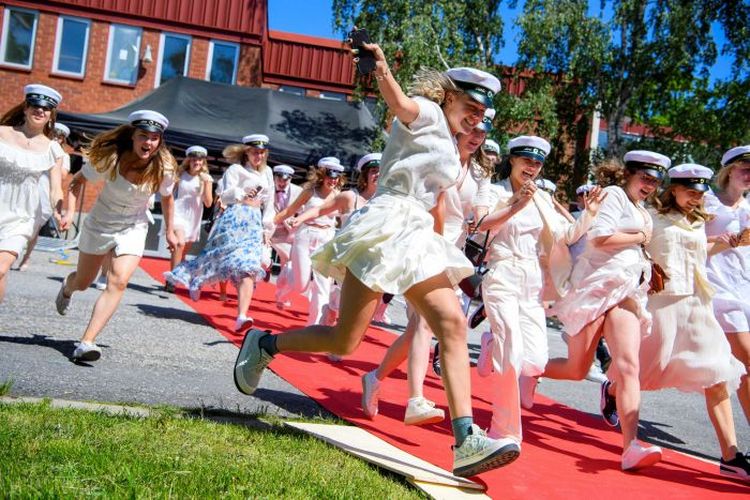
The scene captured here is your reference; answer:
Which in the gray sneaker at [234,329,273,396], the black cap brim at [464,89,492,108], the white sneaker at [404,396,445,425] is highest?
the black cap brim at [464,89,492,108]

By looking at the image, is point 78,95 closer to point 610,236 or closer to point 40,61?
point 40,61

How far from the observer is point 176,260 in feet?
39.3

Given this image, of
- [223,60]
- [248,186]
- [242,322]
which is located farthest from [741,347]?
[223,60]

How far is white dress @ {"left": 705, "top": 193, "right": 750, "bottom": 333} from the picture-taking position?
241 inches

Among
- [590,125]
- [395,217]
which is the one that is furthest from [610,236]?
[590,125]

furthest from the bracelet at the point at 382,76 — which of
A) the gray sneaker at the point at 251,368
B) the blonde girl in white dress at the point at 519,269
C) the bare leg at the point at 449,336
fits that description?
the gray sneaker at the point at 251,368

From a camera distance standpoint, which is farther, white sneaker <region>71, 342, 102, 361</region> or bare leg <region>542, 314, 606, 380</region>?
white sneaker <region>71, 342, 102, 361</region>

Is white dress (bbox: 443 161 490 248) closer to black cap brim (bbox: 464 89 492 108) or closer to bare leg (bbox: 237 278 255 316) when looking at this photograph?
black cap brim (bbox: 464 89 492 108)

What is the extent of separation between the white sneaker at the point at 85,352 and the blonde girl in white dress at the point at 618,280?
3.12 metres

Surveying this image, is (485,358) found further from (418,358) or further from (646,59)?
(646,59)

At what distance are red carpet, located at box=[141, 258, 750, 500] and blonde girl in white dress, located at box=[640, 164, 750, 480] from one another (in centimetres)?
55

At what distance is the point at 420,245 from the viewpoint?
158 inches

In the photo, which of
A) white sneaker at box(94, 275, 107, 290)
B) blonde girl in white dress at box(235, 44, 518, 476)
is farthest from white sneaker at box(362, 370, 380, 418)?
white sneaker at box(94, 275, 107, 290)

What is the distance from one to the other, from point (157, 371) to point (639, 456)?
3230mm
